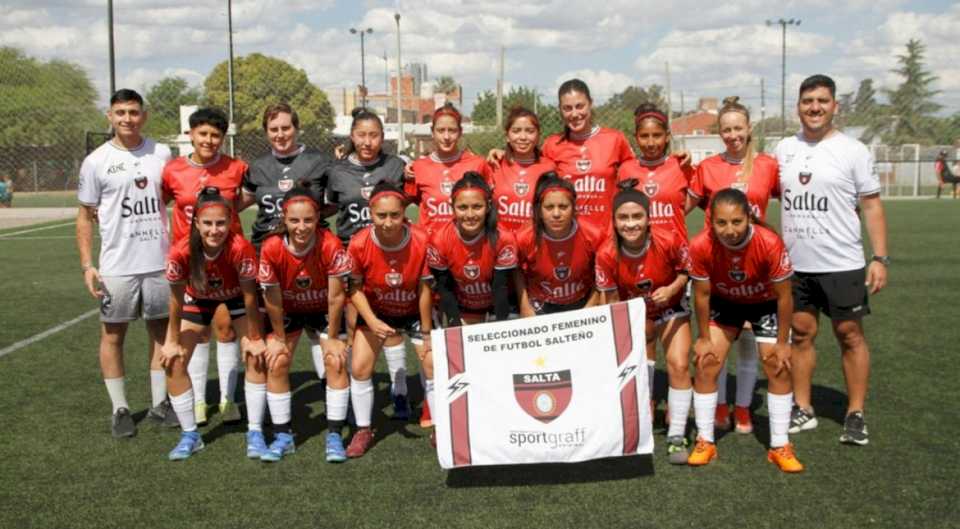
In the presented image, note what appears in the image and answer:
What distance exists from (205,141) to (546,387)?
262cm

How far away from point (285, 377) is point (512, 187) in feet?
6.05

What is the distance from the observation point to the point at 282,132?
Answer: 18.6 feet

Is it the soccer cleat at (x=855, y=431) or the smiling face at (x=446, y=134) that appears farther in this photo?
the smiling face at (x=446, y=134)

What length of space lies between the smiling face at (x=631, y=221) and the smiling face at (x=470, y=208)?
744mm

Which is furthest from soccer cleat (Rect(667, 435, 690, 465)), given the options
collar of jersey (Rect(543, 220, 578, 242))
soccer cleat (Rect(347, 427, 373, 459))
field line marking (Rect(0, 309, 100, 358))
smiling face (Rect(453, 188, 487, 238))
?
field line marking (Rect(0, 309, 100, 358))

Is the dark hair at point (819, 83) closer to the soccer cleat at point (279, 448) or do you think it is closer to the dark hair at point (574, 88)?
the dark hair at point (574, 88)

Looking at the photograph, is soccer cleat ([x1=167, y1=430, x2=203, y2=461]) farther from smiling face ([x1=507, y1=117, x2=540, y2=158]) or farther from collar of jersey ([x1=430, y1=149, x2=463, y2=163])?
smiling face ([x1=507, y1=117, x2=540, y2=158])

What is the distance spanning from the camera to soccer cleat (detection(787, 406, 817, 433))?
5.43 meters

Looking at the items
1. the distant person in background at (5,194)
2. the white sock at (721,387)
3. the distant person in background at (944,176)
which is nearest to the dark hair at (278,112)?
the white sock at (721,387)

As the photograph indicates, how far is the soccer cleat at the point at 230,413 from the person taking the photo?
5766 millimetres

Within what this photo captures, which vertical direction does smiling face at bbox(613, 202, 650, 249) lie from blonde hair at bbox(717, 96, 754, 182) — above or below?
below

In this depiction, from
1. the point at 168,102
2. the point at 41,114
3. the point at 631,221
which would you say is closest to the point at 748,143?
the point at 631,221

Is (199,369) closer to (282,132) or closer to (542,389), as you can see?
(282,132)

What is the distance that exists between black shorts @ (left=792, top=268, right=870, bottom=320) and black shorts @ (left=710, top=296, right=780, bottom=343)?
1.00 ft
